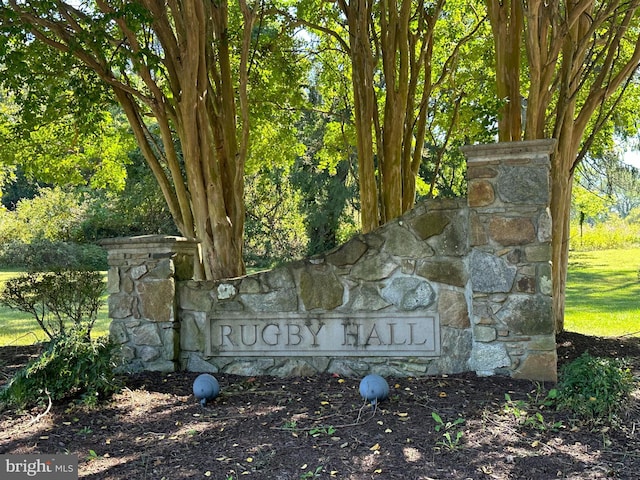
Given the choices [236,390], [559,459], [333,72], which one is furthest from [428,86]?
[559,459]

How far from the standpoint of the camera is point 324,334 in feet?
15.4

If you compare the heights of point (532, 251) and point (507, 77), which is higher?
point (507, 77)

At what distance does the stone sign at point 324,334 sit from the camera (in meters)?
4.53

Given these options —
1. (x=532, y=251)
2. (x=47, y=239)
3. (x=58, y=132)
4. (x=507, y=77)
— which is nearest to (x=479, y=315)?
(x=532, y=251)

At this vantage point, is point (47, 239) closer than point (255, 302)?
No

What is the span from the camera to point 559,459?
2916 millimetres

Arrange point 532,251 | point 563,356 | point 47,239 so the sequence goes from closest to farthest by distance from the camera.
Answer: point 532,251
point 563,356
point 47,239

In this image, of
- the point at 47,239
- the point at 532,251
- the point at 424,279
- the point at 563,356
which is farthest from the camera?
the point at 47,239

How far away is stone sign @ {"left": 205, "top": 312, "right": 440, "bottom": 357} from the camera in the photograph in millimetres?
4527

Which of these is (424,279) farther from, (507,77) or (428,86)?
(428,86)

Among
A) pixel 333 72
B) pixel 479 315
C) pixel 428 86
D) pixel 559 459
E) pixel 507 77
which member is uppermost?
pixel 333 72

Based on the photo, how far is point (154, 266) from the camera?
4.93 metres

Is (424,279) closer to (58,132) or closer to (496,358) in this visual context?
(496,358)

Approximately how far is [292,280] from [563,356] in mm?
2709
